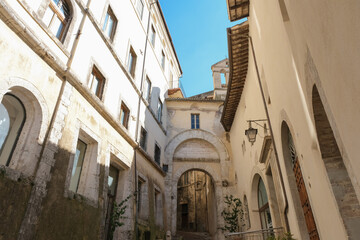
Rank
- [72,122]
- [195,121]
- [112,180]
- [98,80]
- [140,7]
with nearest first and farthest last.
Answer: [72,122] < [98,80] < [112,180] < [140,7] < [195,121]

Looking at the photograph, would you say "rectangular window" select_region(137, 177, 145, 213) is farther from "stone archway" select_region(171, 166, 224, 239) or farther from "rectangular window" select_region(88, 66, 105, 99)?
"rectangular window" select_region(88, 66, 105, 99)

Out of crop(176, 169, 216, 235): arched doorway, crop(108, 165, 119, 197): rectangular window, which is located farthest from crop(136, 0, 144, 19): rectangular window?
crop(176, 169, 216, 235): arched doorway

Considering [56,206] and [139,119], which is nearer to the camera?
[56,206]

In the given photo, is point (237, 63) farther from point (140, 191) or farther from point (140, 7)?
point (140, 7)

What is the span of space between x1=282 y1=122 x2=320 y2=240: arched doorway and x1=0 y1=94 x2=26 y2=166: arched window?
563cm

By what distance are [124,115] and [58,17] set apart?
4346mm

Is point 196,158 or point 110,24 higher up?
point 110,24

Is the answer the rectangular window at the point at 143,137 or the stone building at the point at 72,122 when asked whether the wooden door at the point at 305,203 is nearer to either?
the stone building at the point at 72,122

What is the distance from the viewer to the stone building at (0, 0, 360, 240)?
305 centimetres

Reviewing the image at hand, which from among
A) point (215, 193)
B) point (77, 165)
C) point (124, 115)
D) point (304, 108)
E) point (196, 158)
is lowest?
point (304, 108)

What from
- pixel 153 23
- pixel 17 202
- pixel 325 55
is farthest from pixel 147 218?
pixel 153 23

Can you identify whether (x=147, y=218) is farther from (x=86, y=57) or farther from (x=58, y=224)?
(x=86, y=57)

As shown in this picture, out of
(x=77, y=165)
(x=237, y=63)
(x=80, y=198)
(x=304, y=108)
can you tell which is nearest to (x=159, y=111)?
(x=237, y=63)

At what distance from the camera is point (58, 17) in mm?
6508
